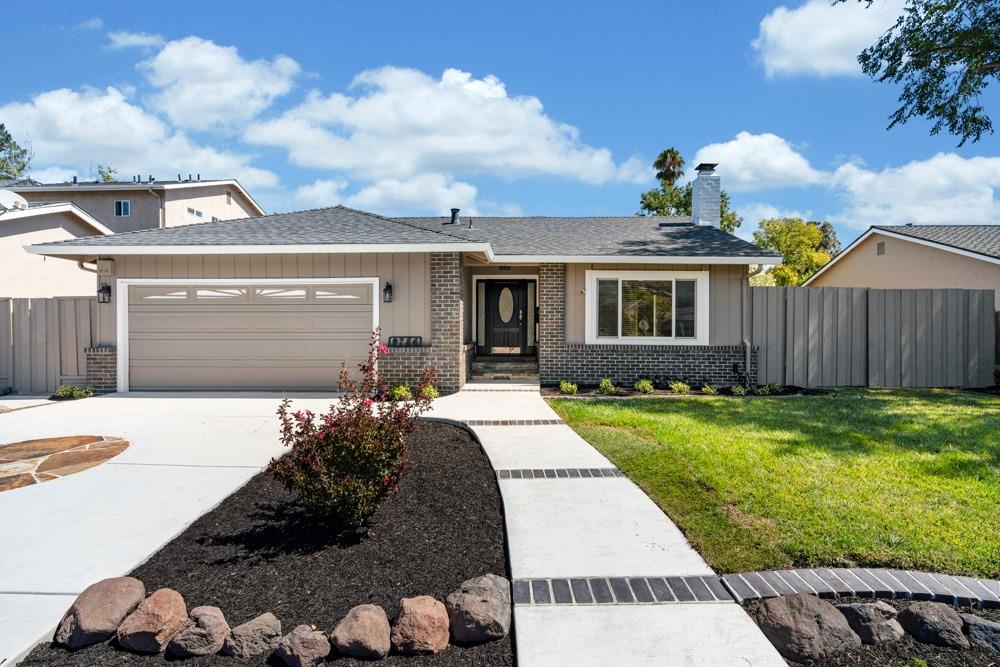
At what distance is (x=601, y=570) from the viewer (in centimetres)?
338

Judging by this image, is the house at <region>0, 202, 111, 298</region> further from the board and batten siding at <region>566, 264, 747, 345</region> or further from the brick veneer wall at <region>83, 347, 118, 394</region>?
the board and batten siding at <region>566, 264, 747, 345</region>

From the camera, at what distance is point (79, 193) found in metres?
21.8

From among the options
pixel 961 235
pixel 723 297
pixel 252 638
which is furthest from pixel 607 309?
pixel 961 235

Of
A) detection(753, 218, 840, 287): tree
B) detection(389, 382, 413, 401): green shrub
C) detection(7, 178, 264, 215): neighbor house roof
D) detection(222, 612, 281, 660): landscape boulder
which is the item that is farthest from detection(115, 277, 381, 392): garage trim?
detection(753, 218, 840, 287): tree

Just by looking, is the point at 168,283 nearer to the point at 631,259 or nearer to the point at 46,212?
the point at 46,212

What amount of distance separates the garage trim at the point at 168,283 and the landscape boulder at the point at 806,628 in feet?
28.9

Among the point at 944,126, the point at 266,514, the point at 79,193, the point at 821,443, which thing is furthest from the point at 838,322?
the point at 79,193

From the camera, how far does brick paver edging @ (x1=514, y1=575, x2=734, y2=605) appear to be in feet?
9.99

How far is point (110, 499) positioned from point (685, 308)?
32.4 feet

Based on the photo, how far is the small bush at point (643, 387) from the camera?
1104 centimetres

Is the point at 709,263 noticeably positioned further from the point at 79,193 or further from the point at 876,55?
the point at 79,193

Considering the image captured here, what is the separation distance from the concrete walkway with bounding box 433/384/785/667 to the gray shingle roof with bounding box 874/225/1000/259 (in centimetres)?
1432

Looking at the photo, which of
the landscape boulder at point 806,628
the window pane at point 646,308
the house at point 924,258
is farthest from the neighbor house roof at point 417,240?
the landscape boulder at point 806,628

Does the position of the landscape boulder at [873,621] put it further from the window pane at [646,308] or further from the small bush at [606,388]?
the window pane at [646,308]
